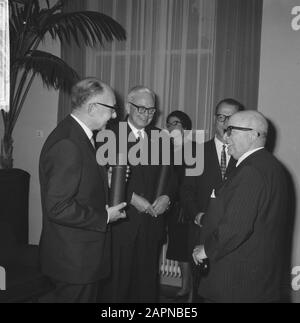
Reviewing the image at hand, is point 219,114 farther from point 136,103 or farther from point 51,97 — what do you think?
point 51,97

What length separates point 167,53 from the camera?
3.99 meters

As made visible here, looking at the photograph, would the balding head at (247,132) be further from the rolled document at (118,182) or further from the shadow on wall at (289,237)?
the shadow on wall at (289,237)

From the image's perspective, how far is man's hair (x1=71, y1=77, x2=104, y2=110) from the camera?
6.64 feet

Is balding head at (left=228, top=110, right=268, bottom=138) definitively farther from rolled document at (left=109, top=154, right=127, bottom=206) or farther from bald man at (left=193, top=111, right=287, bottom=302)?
rolled document at (left=109, top=154, right=127, bottom=206)

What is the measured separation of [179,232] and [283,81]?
1.58 meters

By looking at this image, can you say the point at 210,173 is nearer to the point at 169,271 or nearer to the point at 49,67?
the point at 169,271

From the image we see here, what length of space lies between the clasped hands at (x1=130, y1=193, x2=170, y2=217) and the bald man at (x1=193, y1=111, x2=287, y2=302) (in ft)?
1.90
